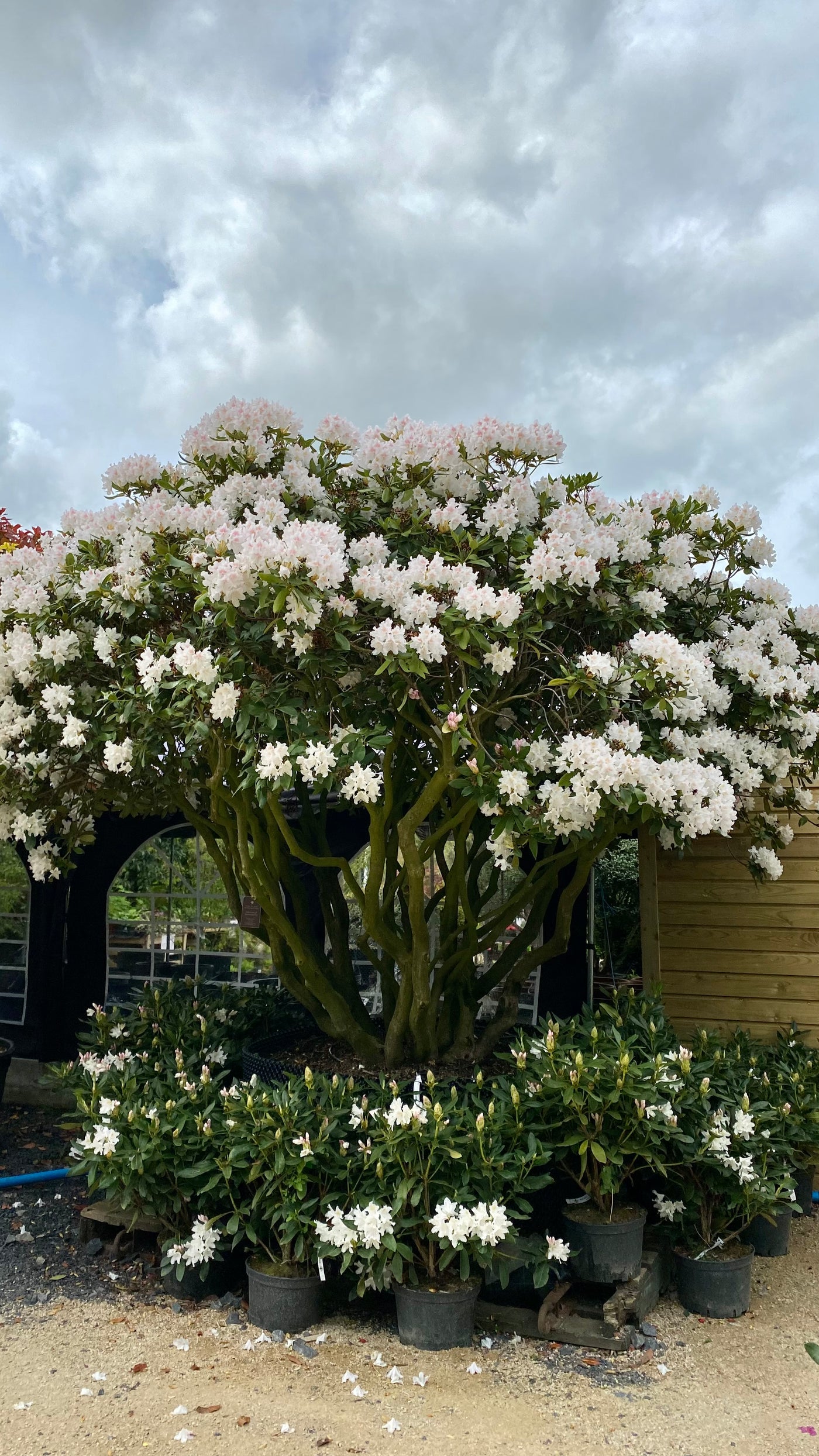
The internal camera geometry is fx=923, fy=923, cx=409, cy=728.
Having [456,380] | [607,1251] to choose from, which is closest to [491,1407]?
[607,1251]

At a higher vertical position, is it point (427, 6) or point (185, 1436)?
point (427, 6)

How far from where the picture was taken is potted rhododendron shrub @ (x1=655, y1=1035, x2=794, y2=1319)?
307 cm

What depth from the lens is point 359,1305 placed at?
120 inches

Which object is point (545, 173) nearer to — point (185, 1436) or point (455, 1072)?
point (455, 1072)

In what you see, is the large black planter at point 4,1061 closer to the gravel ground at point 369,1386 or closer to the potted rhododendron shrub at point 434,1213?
the gravel ground at point 369,1386

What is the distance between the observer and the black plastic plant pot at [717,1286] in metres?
3.09

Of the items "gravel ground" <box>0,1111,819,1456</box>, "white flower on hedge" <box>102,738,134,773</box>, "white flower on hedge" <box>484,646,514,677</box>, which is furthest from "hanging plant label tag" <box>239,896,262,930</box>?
"white flower on hedge" <box>484,646,514,677</box>

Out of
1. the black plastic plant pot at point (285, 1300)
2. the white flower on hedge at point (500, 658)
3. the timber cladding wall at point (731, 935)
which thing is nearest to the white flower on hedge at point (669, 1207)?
the black plastic plant pot at point (285, 1300)

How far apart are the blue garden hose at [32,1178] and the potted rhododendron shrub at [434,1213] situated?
2.17 meters

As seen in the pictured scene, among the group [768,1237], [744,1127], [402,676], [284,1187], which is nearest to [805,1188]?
[768,1237]

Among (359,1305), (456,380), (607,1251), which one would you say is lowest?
(359,1305)

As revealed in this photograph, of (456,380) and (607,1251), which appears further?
(456,380)

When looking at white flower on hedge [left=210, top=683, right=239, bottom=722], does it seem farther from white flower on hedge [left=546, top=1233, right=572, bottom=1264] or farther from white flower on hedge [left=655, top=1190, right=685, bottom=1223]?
white flower on hedge [left=655, top=1190, right=685, bottom=1223]

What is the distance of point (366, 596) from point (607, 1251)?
Answer: 2202 mm
